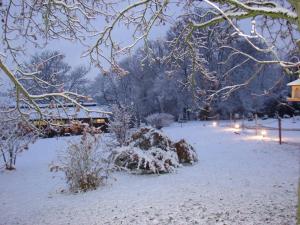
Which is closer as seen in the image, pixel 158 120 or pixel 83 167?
pixel 83 167

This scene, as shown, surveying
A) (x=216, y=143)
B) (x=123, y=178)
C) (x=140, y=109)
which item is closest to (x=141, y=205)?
(x=123, y=178)

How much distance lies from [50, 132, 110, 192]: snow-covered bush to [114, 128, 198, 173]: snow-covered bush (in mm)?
1268

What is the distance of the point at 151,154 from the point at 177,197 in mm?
3646

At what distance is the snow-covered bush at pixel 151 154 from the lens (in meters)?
11.5

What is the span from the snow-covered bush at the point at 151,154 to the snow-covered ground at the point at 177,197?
35 cm

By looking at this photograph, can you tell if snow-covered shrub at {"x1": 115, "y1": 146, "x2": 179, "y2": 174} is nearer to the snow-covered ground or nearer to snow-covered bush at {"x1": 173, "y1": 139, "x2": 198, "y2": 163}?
the snow-covered ground

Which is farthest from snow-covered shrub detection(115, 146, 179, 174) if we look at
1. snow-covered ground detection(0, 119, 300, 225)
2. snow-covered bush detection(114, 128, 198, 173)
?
snow-covered ground detection(0, 119, 300, 225)

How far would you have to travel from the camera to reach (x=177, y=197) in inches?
327

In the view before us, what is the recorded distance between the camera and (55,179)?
40.5 feet

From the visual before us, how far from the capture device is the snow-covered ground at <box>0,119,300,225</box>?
6.78m

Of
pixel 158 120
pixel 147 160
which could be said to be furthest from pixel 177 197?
pixel 158 120

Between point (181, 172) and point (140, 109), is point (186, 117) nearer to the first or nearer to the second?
point (140, 109)

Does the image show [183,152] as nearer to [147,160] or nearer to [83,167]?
[147,160]

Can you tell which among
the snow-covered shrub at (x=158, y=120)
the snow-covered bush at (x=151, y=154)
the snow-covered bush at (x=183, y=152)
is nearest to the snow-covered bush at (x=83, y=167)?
the snow-covered bush at (x=151, y=154)
